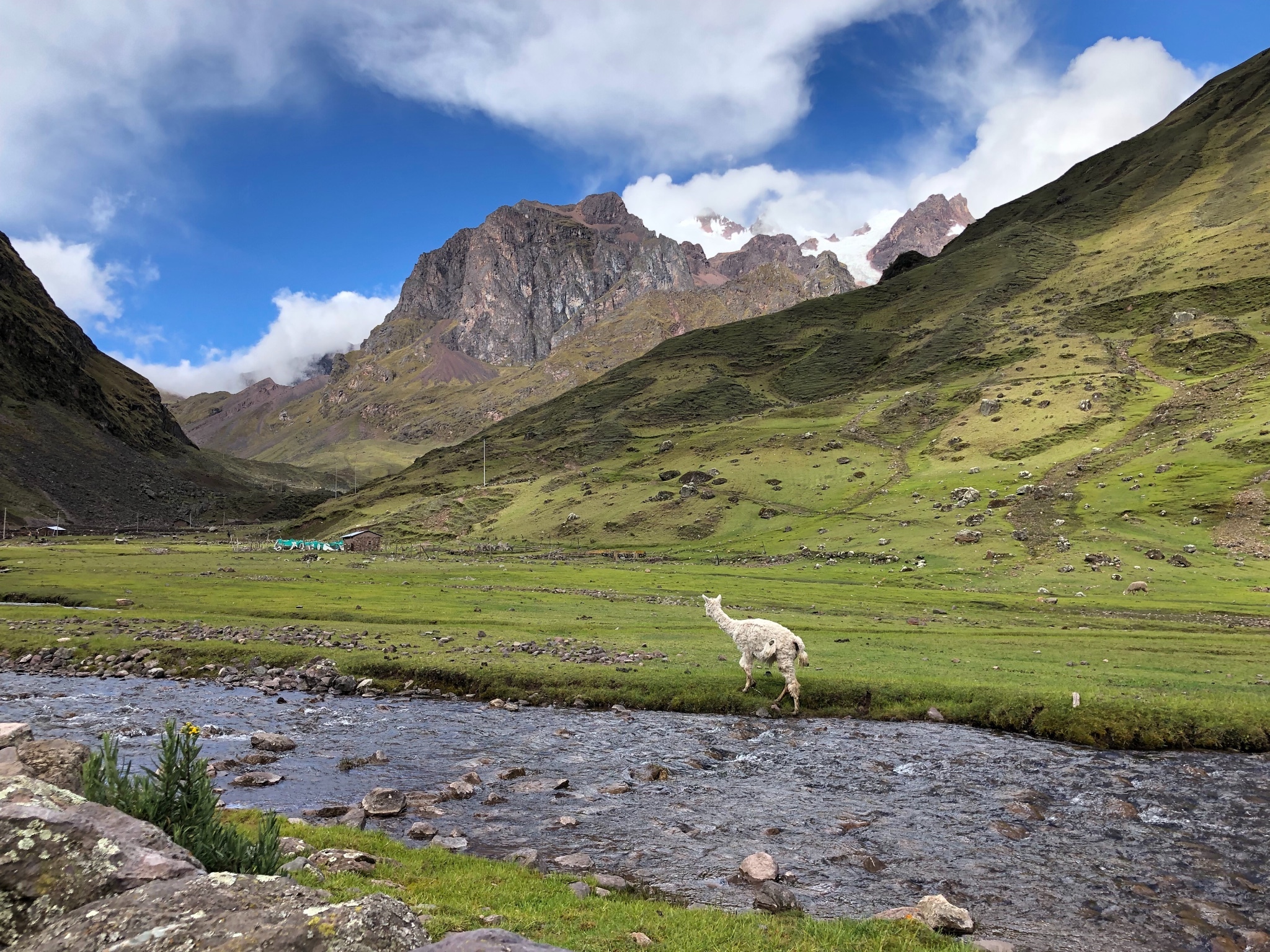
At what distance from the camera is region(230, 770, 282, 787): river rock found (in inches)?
821

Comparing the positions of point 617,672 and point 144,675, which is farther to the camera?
point 144,675

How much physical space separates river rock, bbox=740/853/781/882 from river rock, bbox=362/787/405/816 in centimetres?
995

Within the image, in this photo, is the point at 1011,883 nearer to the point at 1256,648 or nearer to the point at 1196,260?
the point at 1256,648

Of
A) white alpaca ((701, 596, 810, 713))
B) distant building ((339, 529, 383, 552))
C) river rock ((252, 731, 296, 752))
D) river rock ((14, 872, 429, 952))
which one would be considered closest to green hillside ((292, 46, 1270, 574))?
distant building ((339, 529, 383, 552))

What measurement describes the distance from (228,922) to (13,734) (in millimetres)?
8381

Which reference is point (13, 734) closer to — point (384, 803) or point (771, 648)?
point (384, 803)

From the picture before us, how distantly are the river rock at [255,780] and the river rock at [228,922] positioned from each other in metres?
16.4

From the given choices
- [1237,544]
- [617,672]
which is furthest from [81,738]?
[1237,544]

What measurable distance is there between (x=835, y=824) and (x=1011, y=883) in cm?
452

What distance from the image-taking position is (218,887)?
6898mm

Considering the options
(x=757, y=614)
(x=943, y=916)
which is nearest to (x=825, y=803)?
(x=943, y=916)

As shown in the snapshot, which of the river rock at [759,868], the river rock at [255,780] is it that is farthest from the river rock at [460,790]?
the river rock at [759,868]

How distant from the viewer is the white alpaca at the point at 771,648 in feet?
99.9

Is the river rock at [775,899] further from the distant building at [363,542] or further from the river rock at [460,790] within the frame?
the distant building at [363,542]
